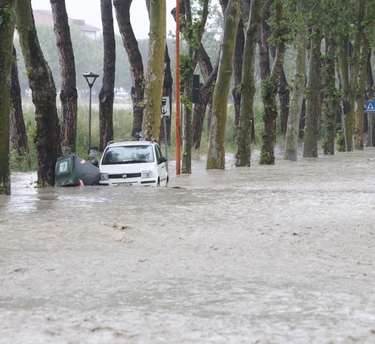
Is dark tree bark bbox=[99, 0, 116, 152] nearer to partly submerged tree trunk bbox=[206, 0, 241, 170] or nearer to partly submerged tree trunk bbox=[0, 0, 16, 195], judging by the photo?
partly submerged tree trunk bbox=[206, 0, 241, 170]

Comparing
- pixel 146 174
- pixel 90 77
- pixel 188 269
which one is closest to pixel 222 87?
pixel 146 174

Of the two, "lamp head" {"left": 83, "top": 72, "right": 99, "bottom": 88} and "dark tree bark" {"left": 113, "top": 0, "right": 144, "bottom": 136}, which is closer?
"lamp head" {"left": 83, "top": 72, "right": 99, "bottom": 88}

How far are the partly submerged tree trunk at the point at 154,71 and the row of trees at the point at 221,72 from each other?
3 cm

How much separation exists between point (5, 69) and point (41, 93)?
169 inches

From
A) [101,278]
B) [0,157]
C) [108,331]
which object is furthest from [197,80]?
[108,331]

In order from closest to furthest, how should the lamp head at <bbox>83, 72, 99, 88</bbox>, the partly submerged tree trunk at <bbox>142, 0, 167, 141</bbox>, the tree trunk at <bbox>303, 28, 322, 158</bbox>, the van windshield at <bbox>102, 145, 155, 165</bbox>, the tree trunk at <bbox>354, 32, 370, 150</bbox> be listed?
the van windshield at <bbox>102, 145, 155, 165</bbox> < the partly submerged tree trunk at <bbox>142, 0, 167, 141</bbox> < the lamp head at <bbox>83, 72, 99, 88</bbox> < the tree trunk at <bbox>303, 28, 322, 158</bbox> < the tree trunk at <bbox>354, 32, 370, 150</bbox>

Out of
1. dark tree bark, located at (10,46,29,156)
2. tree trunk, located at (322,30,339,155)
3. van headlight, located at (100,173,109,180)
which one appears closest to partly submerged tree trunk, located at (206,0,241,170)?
dark tree bark, located at (10,46,29,156)

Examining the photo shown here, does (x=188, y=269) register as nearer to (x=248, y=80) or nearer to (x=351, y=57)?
(x=248, y=80)

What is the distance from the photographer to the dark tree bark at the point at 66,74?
111 ft

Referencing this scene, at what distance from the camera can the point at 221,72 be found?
3094cm

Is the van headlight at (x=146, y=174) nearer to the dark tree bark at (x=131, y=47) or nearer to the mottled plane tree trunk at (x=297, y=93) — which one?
the mottled plane tree trunk at (x=297, y=93)

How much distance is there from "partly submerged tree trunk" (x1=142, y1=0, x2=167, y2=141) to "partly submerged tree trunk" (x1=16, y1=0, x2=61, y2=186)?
579 cm

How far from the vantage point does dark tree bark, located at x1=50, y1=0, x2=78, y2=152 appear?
1329 inches

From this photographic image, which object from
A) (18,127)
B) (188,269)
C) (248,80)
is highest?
(248,80)
